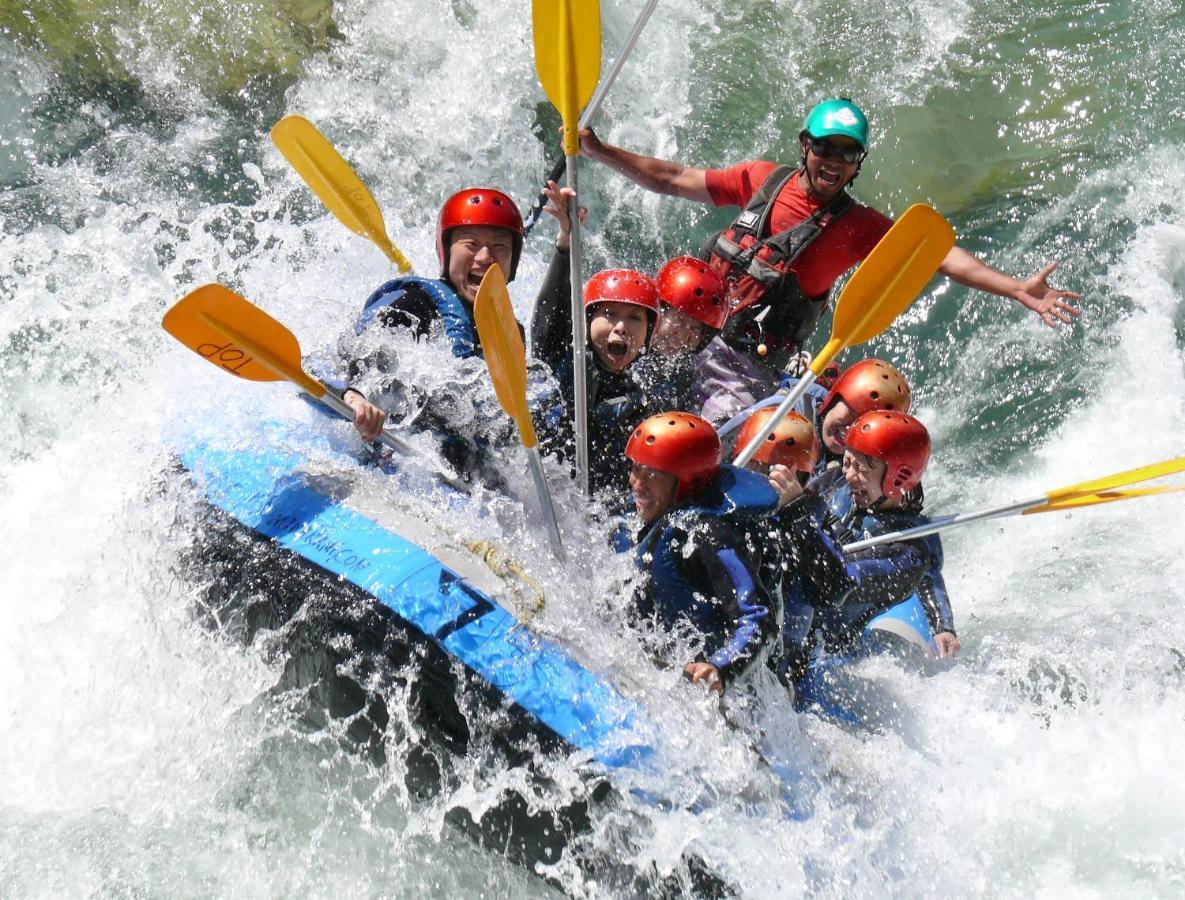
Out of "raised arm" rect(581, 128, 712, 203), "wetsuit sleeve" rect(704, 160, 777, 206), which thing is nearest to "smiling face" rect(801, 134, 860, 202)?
"wetsuit sleeve" rect(704, 160, 777, 206)

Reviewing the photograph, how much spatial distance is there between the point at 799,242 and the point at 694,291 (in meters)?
0.62

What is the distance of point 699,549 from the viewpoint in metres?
3.13

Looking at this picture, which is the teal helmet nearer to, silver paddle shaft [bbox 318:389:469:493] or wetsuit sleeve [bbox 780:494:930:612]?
wetsuit sleeve [bbox 780:494:930:612]

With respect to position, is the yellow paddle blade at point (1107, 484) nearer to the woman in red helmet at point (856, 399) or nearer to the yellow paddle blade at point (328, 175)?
the woman in red helmet at point (856, 399)

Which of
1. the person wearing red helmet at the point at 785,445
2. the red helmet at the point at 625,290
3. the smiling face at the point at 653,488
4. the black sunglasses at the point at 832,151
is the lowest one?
the smiling face at the point at 653,488

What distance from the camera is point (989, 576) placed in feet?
18.2

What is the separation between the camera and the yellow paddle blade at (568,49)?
3.72 m

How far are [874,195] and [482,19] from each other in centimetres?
278

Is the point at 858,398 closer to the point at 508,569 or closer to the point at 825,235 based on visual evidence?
the point at 825,235

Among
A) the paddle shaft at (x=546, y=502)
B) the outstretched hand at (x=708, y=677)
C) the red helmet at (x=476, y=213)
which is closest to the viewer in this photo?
the outstretched hand at (x=708, y=677)

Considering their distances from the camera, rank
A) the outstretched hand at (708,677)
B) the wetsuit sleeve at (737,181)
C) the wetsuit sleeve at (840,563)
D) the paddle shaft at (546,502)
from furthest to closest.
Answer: the wetsuit sleeve at (737,181)
the wetsuit sleeve at (840,563)
the paddle shaft at (546,502)
the outstretched hand at (708,677)

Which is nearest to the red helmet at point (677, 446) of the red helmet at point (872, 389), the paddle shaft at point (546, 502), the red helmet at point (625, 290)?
the paddle shaft at point (546, 502)

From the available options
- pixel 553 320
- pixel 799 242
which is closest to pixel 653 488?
pixel 553 320

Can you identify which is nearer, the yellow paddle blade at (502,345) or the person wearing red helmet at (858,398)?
the yellow paddle blade at (502,345)
